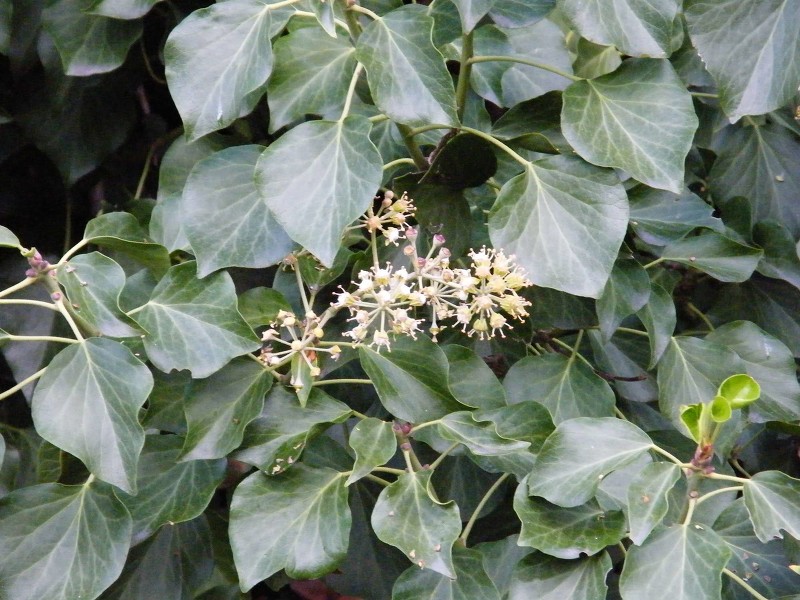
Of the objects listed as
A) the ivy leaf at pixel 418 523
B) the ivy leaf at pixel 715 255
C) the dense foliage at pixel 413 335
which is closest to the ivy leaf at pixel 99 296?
the dense foliage at pixel 413 335

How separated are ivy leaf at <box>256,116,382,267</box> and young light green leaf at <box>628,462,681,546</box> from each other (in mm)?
348

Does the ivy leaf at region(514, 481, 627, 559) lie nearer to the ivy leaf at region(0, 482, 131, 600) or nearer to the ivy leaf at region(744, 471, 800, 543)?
the ivy leaf at region(744, 471, 800, 543)

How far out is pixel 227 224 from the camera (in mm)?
956

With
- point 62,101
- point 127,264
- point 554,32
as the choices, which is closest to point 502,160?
point 554,32

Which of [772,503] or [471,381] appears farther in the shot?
[471,381]

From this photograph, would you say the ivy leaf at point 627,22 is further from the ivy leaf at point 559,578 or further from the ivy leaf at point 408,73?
the ivy leaf at point 559,578

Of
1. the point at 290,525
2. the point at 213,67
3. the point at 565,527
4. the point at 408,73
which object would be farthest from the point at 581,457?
the point at 213,67

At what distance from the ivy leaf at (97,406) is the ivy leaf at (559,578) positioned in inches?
15.0

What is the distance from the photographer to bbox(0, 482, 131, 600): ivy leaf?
0.92 m

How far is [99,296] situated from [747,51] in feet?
2.49

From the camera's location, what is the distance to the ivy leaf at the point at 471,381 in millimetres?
1005

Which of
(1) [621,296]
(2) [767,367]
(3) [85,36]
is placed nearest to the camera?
(1) [621,296]

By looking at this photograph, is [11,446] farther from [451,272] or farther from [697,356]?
[697,356]

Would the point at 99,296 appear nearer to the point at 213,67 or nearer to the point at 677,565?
the point at 213,67
